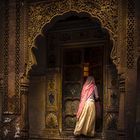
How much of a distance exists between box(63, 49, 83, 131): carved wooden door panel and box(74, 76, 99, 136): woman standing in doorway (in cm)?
71

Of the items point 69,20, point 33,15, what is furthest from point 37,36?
point 69,20

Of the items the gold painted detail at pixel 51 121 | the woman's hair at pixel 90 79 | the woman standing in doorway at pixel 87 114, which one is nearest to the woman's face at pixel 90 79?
the woman's hair at pixel 90 79

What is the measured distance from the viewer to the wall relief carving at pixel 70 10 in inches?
359

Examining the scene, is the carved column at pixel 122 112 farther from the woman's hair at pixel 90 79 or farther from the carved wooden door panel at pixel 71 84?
the carved wooden door panel at pixel 71 84

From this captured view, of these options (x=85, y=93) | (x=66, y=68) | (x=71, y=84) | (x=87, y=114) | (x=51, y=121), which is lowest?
(x=51, y=121)

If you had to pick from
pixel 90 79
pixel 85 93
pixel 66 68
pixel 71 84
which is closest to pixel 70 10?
pixel 90 79

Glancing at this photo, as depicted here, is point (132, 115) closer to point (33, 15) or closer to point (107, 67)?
point (107, 67)

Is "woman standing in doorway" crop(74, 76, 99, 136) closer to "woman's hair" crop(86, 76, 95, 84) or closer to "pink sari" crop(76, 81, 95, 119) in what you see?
"pink sari" crop(76, 81, 95, 119)

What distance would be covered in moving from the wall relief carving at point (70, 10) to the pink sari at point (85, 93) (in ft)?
4.65

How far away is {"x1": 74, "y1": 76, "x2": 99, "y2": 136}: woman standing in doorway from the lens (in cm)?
1037

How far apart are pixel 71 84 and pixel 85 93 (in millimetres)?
904

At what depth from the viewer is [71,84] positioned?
11.4 metres

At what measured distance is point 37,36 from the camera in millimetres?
9961

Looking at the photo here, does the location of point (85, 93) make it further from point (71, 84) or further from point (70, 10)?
point (70, 10)
